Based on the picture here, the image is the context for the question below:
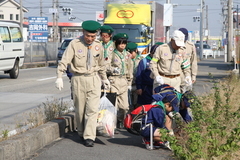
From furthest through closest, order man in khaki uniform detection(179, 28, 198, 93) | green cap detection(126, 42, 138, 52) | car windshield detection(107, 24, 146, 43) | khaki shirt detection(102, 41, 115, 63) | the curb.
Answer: car windshield detection(107, 24, 146, 43) → green cap detection(126, 42, 138, 52) → man in khaki uniform detection(179, 28, 198, 93) → khaki shirt detection(102, 41, 115, 63) → the curb

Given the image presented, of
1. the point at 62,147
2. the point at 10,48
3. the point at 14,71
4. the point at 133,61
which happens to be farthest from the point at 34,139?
the point at 14,71

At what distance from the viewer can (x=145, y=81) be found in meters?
9.58

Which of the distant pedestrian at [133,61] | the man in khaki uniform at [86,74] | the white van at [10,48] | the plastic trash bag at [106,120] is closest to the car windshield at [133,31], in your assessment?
the white van at [10,48]

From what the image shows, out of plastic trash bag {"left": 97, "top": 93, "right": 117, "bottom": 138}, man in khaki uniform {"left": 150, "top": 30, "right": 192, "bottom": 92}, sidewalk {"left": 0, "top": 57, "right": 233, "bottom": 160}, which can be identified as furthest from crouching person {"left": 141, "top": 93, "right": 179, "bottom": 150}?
man in khaki uniform {"left": 150, "top": 30, "right": 192, "bottom": 92}

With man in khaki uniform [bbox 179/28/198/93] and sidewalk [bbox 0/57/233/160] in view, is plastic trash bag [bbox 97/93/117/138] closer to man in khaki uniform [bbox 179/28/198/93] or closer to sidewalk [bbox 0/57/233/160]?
sidewalk [bbox 0/57/233/160]

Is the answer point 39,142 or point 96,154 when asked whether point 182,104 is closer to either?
point 96,154

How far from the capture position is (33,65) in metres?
31.6

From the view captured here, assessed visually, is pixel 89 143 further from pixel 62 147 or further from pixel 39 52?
pixel 39 52

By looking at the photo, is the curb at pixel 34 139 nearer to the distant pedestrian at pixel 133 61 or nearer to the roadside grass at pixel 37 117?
the roadside grass at pixel 37 117

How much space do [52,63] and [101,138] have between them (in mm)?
27644

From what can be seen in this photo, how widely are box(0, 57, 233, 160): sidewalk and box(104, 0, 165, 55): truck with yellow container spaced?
46.9ft

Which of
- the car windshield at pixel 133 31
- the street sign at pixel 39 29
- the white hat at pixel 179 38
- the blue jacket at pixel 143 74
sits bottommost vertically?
the blue jacket at pixel 143 74

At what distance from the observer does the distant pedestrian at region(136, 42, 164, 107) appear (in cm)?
947

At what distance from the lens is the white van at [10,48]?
1970cm
